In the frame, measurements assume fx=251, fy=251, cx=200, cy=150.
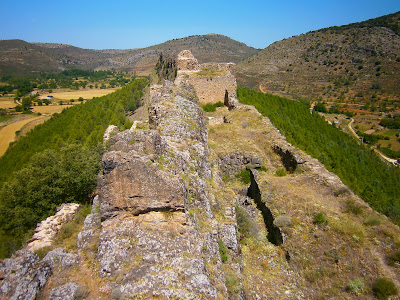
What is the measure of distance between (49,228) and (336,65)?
96.8m

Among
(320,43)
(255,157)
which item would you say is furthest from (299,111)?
(320,43)

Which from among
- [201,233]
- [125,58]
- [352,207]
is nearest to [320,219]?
[352,207]

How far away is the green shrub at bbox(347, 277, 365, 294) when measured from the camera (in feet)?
22.4

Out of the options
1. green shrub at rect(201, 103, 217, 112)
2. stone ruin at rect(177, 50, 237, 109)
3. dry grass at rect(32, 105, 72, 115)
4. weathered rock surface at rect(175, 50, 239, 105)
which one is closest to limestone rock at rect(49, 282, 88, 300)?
weathered rock surface at rect(175, 50, 239, 105)

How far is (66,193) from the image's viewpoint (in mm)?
12016

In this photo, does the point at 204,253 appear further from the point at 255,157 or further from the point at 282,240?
the point at 255,157

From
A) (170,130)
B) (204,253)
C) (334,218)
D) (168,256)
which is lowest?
(334,218)

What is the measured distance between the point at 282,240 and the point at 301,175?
4.14 metres

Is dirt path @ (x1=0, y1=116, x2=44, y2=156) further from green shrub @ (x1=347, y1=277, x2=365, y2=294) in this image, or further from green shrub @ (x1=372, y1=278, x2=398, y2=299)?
green shrub @ (x1=372, y1=278, x2=398, y2=299)

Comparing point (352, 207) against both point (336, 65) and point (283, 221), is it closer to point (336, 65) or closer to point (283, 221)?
point (283, 221)

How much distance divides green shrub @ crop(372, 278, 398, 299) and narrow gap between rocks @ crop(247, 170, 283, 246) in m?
2.96

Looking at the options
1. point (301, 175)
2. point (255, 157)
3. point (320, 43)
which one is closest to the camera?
point (301, 175)

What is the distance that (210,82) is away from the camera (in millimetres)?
20688

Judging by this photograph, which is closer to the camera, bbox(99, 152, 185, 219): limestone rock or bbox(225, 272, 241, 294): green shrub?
bbox(99, 152, 185, 219): limestone rock
